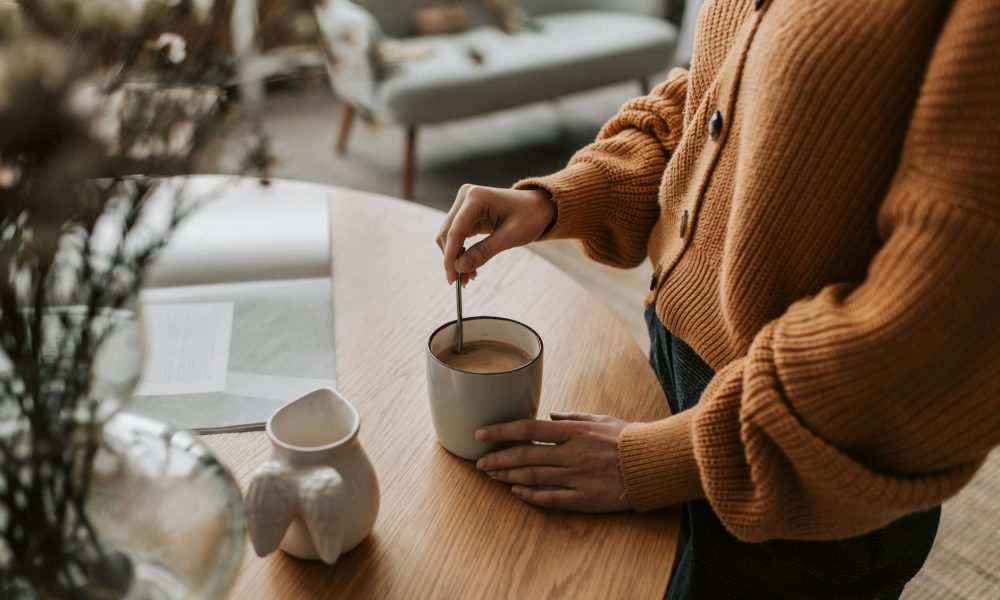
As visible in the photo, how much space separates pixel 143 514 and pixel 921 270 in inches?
21.4

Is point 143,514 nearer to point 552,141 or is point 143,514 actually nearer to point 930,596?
point 930,596

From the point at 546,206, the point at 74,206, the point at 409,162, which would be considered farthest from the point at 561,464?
the point at 409,162

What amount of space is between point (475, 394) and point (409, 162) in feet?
7.24

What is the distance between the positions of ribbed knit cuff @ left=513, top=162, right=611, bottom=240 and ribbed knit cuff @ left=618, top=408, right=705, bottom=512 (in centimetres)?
30

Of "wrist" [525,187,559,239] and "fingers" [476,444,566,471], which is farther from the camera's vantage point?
"wrist" [525,187,559,239]

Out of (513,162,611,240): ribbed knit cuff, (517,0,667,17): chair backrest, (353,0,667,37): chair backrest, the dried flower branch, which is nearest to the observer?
the dried flower branch

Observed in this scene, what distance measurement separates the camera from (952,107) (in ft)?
1.80

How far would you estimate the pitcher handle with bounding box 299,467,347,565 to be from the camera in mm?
591

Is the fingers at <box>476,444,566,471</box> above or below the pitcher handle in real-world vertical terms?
below

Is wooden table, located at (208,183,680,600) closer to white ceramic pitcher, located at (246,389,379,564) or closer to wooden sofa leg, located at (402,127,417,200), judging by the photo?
white ceramic pitcher, located at (246,389,379,564)

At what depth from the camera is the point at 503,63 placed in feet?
9.29

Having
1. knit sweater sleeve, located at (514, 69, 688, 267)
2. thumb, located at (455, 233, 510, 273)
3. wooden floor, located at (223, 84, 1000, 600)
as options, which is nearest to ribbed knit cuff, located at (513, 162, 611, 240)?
knit sweater sleeve, located at (514, 69, 688, 267)

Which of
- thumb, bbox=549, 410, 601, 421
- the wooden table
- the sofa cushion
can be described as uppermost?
thumb, bbox=549, 410, 601, 421

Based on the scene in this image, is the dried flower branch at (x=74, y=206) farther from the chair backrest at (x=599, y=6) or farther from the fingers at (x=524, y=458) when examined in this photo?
the chair backrest at (x=599, y=6)
